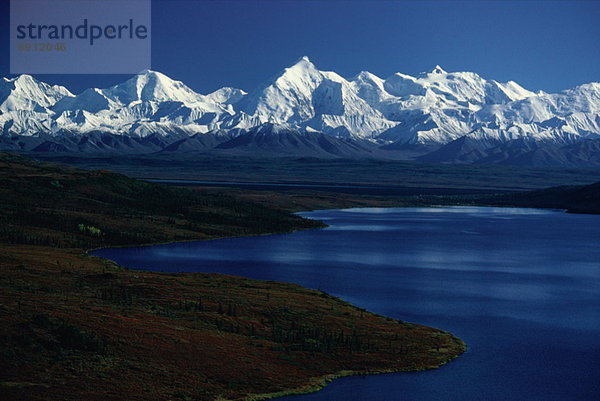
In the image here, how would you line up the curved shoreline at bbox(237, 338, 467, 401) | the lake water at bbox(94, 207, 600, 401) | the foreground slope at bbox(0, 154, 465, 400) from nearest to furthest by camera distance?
the foreground slope at bbox(0, 154, 465, 400) < the curved shoreline at bbox(237, 338, 467, 401) < the lake water at bbox(94, 207, 600, 401)

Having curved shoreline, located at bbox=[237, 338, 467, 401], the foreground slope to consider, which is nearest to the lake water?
curved shoreline, located at bbox=[237, 338, 467, 401]

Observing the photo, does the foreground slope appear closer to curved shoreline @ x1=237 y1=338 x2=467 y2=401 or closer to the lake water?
curved shoreline @ x1=237 y1=338 x2=467 y2=401

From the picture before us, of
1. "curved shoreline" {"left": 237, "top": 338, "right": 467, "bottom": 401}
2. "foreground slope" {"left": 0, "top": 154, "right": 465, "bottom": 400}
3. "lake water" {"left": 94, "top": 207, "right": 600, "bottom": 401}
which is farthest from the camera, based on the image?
"lake water" {"left": 94, "top": 207, "right": 600, "bottom": 401}

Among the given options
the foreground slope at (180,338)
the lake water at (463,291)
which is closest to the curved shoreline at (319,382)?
the foreground slope at (180,338)

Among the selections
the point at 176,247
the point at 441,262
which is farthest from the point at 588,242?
the point at 176,247

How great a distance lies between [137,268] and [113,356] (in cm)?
6470

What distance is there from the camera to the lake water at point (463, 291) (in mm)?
68250

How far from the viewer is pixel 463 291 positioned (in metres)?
116

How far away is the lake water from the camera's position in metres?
68.2

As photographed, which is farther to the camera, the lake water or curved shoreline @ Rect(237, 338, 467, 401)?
the lake water

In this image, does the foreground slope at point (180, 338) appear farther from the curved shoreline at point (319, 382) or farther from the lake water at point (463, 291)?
the lake water at point (463, 291)

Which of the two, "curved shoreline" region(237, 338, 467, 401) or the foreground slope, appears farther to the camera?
"curved shoreline" region(237, 338, 467, 401)

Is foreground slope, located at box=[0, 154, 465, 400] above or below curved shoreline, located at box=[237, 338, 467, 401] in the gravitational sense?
above

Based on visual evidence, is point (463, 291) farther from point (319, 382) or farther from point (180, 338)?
point (180, 338)
